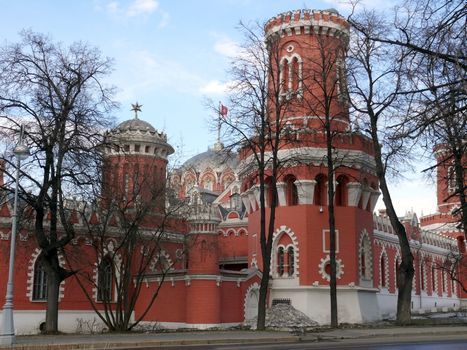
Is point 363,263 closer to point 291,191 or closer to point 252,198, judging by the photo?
point 291,191

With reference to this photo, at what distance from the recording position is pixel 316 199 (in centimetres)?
3634

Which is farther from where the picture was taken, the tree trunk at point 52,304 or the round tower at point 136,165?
the round tower at point 136,165

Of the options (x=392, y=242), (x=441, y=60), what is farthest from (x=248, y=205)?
(x=441, y=60)

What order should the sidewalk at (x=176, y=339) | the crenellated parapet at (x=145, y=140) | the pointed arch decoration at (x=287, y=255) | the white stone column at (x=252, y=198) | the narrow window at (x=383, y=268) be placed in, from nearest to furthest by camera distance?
the sidewalk at (x=176, y=339), the pointed arch decoration at (x=287, y=255), the white stone column at (x=252, y=198), the crenellated parapet at (x=145, y=140), the narrow window at (x=383, y=268)

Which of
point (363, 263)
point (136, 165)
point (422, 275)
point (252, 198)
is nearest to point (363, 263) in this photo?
point (363, 263)

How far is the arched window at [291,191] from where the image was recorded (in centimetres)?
3647

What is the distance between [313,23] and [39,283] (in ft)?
73.8

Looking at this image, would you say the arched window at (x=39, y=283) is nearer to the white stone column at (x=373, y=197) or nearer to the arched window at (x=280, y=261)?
the arched window at (x=280, y=261)

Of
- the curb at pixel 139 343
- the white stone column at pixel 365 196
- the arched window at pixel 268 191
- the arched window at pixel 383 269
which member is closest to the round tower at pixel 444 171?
the curb at pixel 139 343

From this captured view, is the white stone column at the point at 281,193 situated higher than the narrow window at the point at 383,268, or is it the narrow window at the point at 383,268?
the white stone column at the point at 281,193

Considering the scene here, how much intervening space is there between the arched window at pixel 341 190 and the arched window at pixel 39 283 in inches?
696

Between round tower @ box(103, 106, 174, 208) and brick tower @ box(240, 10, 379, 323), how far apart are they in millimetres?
6369

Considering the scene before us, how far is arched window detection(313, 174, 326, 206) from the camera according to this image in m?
36.3

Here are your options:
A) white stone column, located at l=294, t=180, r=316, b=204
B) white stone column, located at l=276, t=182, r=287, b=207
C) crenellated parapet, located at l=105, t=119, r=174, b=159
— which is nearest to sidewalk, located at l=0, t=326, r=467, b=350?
white stone column, located at l=294, t=180, r=316, b=204
